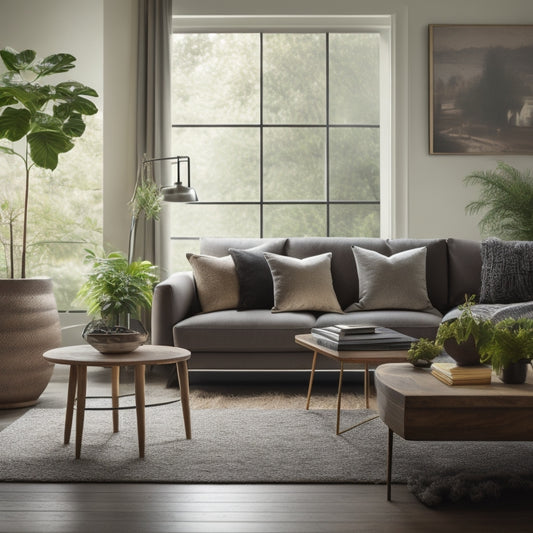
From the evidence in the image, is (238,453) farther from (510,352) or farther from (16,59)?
(16,59)

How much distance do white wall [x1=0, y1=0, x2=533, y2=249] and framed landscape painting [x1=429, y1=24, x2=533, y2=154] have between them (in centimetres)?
7

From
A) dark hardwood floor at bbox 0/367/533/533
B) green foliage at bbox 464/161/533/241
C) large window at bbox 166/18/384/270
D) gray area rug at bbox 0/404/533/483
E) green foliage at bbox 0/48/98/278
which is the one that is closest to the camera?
dark hardwood floor at bbox 0/367/533/533

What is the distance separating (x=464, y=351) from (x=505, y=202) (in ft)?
9.82

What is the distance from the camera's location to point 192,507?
2.27m

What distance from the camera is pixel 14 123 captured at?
3977 mm

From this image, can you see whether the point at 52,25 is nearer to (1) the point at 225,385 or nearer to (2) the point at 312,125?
(2) the point at 312,125

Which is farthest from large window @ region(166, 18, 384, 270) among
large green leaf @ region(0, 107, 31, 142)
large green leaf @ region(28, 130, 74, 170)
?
large green leaf @ region(0, 107, 31, 142)

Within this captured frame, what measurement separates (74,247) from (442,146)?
299cm

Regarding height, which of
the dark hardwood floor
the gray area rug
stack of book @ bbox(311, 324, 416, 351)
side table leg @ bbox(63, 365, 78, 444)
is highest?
stack of book @ bbox(311, 324, 416, 351)

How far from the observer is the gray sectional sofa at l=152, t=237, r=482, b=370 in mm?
4062

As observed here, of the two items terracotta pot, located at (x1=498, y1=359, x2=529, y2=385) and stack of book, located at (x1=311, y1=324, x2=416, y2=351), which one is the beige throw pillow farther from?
terracotta pot, located at (x1=498, y1=359, x2=529, y2=385)

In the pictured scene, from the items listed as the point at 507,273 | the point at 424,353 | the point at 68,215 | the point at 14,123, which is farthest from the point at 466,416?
the point at 68,215

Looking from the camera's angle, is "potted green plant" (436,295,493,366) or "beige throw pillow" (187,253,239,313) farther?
"beige throw pillow" (187,253,239,313)

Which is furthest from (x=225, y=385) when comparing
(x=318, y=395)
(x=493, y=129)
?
(x=493, y=129)
